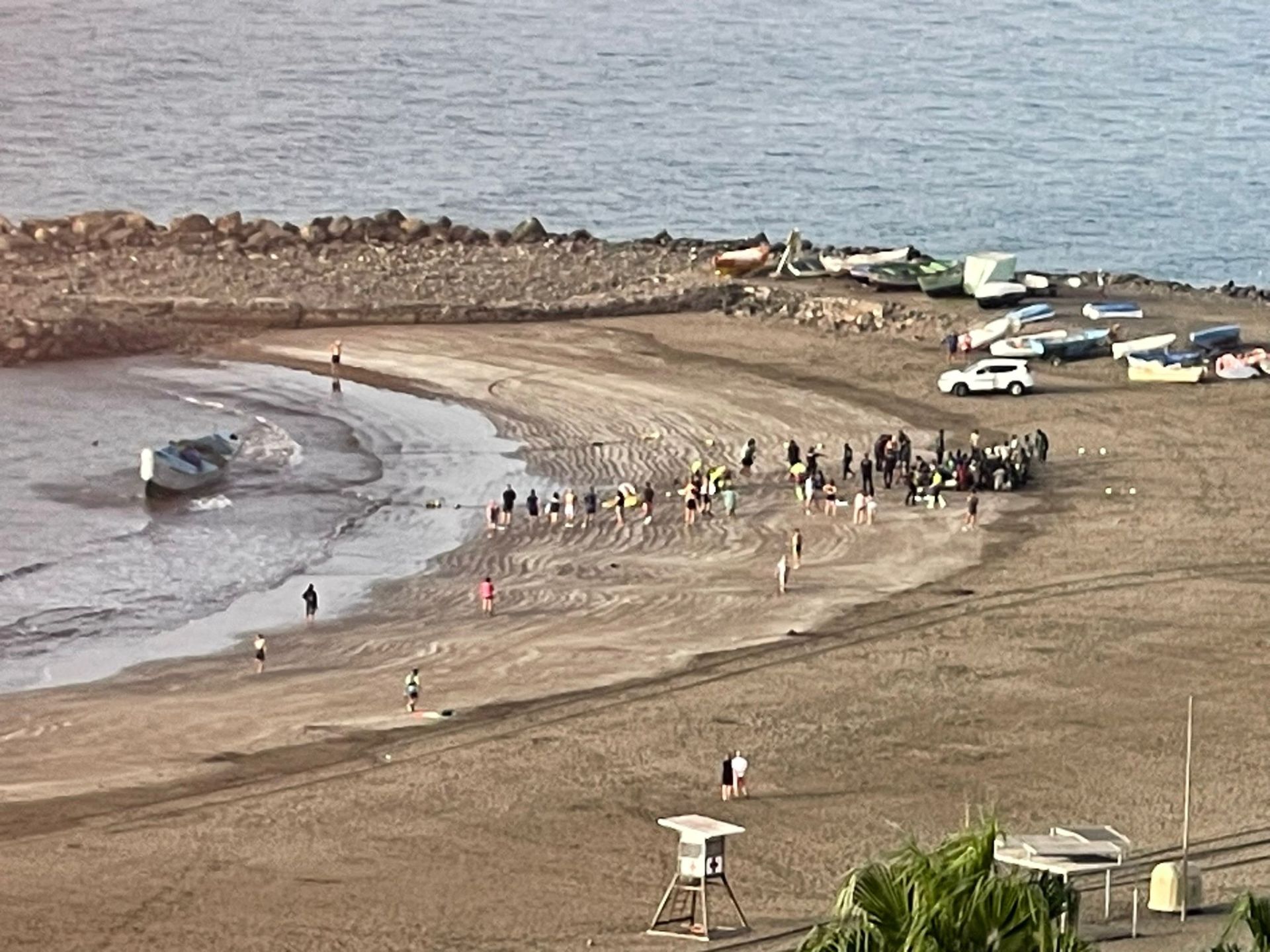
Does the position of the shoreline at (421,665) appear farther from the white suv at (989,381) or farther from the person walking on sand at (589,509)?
the white suv at (989,381)

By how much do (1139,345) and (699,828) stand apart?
34033 mm

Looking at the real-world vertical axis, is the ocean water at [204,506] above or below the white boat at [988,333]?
below

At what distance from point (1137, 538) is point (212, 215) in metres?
48.8

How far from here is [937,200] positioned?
97.3m

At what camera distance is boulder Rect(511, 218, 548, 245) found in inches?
2923

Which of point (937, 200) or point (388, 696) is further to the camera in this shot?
point (937, 200)

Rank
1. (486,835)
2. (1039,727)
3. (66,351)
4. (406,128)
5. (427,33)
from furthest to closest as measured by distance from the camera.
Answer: (427,33)
(406,128)
(66,351)
(1039,727)
(486,835)

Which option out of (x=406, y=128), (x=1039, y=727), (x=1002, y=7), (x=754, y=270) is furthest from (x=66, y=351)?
(x=1002, y=7)

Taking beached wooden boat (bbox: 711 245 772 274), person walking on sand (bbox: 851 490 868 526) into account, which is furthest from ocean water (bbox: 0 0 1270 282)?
person walking on sand (bbox: 851 490 868 526)

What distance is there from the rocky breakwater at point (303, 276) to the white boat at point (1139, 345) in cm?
991

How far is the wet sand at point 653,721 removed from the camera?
27.1 metres

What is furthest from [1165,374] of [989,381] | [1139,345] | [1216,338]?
[989,381]

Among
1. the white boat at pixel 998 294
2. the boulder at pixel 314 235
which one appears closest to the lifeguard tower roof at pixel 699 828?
the white boat at pixel 998 294

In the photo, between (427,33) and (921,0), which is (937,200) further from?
(921,0)
